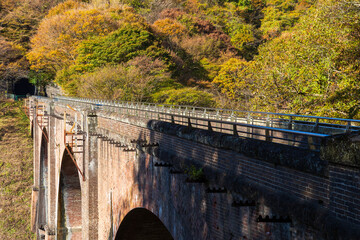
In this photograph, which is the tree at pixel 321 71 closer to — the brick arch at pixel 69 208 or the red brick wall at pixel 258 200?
the red brick wall at pixel 258 200

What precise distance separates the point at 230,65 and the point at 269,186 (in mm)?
41924

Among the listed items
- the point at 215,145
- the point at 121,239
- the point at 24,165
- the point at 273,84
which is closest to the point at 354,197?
the point at 215,145

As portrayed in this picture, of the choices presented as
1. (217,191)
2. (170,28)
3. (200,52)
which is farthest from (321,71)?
(170,28)

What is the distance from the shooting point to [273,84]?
1961cm

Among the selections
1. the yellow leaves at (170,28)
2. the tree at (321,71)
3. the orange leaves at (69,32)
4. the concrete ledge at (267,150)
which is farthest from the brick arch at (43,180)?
the yellow leaves at (170,28)

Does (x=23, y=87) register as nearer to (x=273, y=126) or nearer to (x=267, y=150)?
(x=273, y=126)

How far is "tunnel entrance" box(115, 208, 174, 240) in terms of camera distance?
11.7 metres

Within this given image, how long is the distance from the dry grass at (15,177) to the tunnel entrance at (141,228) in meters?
25.5

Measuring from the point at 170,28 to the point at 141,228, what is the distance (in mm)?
46073

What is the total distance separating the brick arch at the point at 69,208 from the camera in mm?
23234

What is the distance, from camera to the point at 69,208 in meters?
24.0

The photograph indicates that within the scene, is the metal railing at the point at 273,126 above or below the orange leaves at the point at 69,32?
below

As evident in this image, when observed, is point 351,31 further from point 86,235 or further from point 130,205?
point 86,235

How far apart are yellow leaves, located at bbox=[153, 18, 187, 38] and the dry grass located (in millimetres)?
22602
